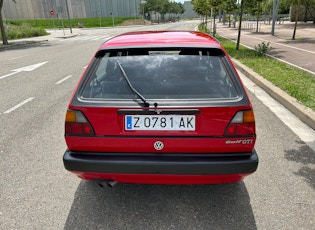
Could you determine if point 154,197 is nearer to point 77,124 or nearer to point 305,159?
point 77,124

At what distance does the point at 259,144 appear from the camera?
405cm

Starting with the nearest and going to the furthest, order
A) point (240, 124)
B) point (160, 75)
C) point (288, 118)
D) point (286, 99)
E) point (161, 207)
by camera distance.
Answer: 1. point (240, 124)
2. point (160, 75)
3. point (161, 207)
4. point (288, 118)
5. point (286, 99)

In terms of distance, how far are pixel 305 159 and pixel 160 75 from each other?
239 centimetres

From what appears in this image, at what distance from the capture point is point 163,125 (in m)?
2.29

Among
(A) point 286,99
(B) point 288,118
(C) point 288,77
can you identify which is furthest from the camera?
(C) point 288,77

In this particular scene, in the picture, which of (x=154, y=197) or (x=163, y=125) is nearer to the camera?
(x=163, y=125)

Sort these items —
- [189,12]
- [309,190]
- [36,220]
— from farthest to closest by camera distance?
[189,12]
[309,190]
[36,220]

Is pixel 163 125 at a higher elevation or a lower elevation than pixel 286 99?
higher

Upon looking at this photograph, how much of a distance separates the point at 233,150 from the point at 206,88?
0.57 m

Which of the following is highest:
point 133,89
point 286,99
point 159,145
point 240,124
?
point 133,89

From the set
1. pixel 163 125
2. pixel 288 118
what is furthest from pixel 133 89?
pixel 288 118

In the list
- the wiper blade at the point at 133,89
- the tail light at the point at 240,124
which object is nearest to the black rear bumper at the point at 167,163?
the tail light at the point at 240,124

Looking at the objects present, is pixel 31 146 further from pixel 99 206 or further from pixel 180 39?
pixel 180 39

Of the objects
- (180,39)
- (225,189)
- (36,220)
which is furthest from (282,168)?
(36,220)
